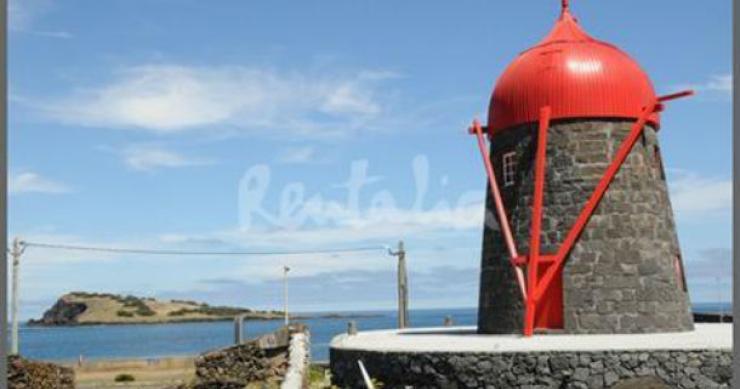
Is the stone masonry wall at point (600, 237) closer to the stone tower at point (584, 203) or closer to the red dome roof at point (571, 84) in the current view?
the stone tower at point (584, 203)

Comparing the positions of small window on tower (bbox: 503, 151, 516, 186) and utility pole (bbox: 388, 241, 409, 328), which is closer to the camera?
small window on tower (bbox: 503, 151, 516, 186)

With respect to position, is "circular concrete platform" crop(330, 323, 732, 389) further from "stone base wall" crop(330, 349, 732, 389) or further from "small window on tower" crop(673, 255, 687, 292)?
"small window on tower" crop(673, 255, 687, 292)

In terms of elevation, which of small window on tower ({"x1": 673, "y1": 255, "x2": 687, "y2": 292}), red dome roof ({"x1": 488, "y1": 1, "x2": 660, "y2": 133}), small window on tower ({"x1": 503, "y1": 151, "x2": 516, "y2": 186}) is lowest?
small window on tower ({"x1": 673, "y1": 255, "x2": 687, "y2": 292})

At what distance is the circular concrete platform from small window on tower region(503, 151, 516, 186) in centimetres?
460

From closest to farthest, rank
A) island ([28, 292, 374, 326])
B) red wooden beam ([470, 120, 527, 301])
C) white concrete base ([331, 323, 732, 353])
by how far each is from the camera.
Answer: white concrete base ([331, 323, 732, 353]), red wooden beam ([470, 120, 527, 301]), island ([28, 292, 374, 326])

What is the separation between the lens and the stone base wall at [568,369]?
48.7 feet

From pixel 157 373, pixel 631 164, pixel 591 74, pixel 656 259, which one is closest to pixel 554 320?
pixel 656 259

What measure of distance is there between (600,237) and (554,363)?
4733 millimetres

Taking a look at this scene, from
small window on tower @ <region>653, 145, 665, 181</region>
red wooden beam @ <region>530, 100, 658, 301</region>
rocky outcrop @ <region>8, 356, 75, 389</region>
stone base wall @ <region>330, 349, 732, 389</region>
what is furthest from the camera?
small window on tower @ <region>653, 145, 665, 181</region>

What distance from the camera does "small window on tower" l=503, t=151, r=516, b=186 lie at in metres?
20.5

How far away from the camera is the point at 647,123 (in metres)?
20.2

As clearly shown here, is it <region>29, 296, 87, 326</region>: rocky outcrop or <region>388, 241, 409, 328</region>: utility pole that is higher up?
<region>388, 241, 409, 328</region>: utility pole

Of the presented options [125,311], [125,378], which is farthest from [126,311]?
[125,378]

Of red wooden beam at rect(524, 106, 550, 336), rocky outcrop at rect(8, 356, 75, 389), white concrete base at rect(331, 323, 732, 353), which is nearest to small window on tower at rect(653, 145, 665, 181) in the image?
red wooden beam at rect(524, 106, 550, 336)
